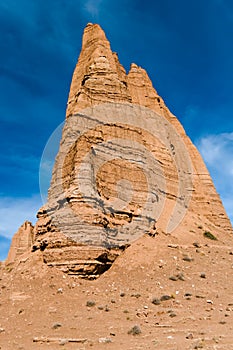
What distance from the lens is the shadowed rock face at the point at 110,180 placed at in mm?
19406

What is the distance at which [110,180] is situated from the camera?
82.1ft

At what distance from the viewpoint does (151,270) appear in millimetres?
19531

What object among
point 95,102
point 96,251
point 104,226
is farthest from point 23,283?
point 95,102

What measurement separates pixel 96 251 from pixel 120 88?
58.6ft

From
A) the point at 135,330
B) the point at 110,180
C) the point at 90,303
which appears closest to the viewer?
the point at 135,330

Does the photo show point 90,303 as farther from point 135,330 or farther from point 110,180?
point 110,180

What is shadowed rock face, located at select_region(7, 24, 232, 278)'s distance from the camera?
19.4 metres

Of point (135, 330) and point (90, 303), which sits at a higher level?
point (90, 303)

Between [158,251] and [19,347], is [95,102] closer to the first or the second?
[158,251]

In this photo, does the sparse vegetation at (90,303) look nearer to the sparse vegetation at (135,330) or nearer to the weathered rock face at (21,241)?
the sparse vegetation at (135,330)

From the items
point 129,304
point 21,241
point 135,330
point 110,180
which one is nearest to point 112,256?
point 129,304

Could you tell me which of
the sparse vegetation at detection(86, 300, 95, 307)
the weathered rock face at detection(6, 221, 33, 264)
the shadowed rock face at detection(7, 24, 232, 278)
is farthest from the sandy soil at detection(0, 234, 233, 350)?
the weathered rock face at detection(6, 221, 33, 264)

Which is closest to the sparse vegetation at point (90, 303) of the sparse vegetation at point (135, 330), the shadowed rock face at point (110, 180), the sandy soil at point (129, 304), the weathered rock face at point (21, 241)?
the sandy soil at point (129, 304)

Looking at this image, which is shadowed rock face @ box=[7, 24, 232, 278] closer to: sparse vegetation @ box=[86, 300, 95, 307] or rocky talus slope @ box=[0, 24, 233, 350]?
rocky talus slope @ box=[0, 24, 233, 350]
